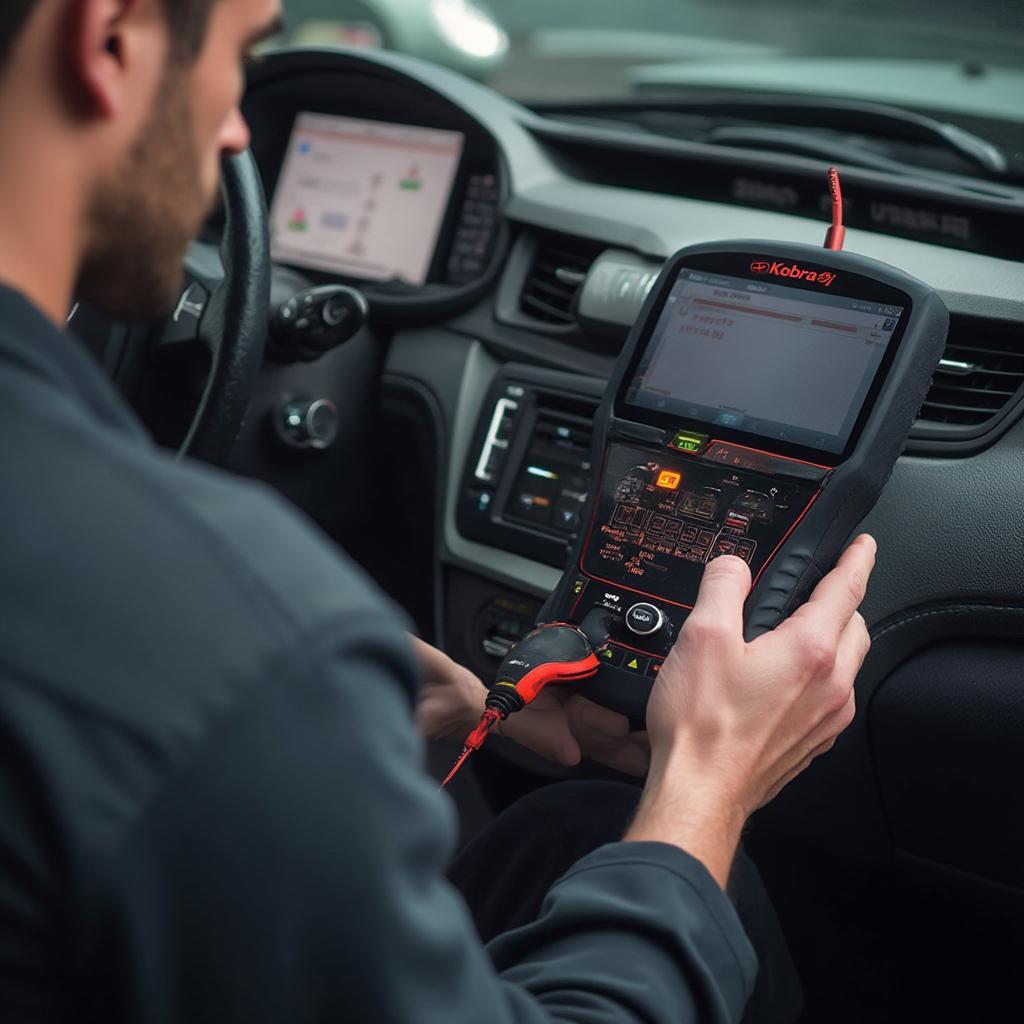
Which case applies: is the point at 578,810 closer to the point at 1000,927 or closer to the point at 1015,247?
the point at 1000,927

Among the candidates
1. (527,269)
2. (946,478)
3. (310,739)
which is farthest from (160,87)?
(527,269)

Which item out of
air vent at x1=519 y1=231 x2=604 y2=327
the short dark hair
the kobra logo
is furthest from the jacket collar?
air vent at x1=519 y1=231 x2=604 y2=327

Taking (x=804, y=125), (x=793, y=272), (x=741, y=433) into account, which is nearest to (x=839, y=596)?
(x=741, y=433)

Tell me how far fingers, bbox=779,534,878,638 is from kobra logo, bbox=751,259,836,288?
0.25 meters

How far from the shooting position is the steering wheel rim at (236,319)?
1336mm

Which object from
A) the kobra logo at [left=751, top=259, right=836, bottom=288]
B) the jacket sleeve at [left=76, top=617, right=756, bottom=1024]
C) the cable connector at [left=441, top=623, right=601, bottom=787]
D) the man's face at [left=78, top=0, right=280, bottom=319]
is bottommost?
the cable connector at [left=441, top=623, right=601, bottom=787]

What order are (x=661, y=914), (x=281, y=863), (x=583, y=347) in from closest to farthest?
(x=281, y=863) < (x=661, y=914) < (x=583, y=347)

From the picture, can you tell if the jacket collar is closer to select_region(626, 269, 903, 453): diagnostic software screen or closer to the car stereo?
the car stereo

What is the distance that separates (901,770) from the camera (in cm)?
146

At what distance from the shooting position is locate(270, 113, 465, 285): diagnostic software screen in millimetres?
1958

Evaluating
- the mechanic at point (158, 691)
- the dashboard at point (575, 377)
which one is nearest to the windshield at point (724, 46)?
the dashboard at point (575, 377)

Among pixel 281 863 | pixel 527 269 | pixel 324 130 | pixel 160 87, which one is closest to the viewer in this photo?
pixel 281 863

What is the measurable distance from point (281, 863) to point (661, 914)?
313 millimetres

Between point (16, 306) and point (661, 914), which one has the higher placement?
point (16, 306)
